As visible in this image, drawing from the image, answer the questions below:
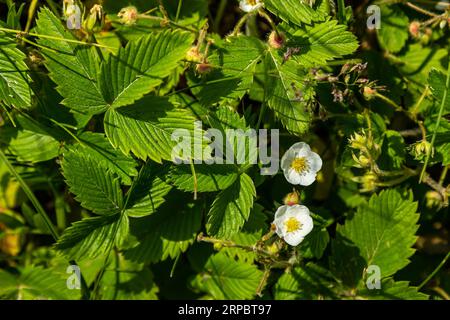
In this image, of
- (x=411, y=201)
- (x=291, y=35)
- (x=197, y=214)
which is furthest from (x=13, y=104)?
(x=411, y=201)

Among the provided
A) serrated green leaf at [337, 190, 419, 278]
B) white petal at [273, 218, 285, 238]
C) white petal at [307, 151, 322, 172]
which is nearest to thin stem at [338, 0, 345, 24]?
white petal at [307, 151, 322, 172]

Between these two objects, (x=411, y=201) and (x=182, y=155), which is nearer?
(x=182, y=155)

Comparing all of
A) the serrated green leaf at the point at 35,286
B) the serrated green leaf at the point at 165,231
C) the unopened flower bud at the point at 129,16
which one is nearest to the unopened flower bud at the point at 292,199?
the serrated green leaf at the point at 165,231

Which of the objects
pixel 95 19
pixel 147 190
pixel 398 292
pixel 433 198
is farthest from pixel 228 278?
pixel 95 19
